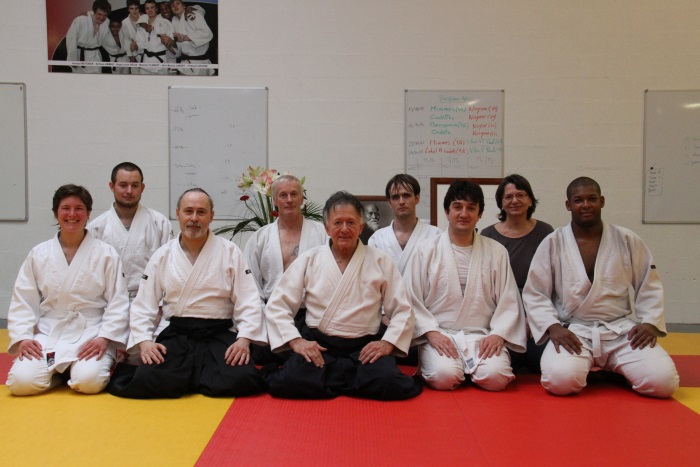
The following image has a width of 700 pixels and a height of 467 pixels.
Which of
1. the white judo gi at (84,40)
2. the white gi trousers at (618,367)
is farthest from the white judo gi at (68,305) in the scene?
the white judo gi at (84,40)

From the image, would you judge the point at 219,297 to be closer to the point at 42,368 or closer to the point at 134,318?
the point at 134,318

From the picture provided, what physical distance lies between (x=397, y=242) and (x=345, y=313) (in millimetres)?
1024

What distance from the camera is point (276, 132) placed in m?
5.91

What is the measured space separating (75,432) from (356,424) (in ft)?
4.44

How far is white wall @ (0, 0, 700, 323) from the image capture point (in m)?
5.86

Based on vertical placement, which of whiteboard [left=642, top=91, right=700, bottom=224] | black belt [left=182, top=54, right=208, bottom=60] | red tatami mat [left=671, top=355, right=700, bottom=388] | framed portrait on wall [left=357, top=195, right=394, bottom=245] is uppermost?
black belt [left=182, top=54, right=208, bottom=60]

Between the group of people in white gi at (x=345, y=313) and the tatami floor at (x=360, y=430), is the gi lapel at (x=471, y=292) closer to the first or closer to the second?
the group of people in white gi at (x=345, y=313)

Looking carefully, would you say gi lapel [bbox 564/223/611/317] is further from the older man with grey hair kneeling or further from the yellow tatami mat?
the yellow tatami mat

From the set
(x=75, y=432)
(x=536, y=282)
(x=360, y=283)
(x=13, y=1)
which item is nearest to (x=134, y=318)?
(x=75, y=432)

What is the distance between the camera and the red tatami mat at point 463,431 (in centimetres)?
243

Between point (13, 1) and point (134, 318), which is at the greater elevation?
point (13, 1)

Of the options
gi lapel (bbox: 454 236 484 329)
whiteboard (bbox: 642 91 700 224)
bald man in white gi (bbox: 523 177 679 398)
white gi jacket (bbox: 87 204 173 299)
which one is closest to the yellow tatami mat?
white gi jacket (bbox: 87 204 173 299)

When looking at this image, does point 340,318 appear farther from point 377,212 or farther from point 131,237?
point 377,212

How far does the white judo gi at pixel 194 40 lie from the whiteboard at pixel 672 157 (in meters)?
4.60
